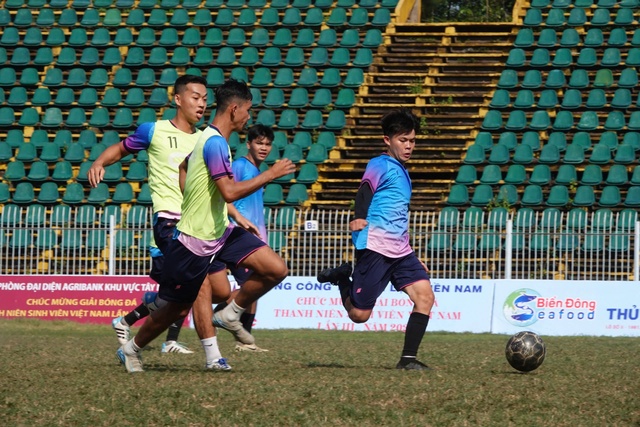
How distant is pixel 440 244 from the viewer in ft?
62.7

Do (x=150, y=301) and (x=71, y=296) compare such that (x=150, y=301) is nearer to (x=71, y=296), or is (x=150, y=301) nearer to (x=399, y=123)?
(x=399, y=123)

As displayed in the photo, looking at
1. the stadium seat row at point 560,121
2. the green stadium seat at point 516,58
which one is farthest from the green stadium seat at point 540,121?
the green stadium seat at point 516,58

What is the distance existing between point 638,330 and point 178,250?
36.3ft

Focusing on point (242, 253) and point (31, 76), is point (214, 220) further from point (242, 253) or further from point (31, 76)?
point (31, 76)

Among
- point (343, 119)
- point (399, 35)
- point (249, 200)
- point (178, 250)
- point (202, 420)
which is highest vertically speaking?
point (399, 35)

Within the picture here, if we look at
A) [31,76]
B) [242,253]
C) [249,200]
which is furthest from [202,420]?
[31,76]

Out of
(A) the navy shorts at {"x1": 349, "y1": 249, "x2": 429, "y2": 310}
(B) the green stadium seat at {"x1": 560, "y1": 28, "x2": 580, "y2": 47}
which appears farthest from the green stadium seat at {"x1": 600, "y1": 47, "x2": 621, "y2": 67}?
(A) the navy shorts at {"x1": 349, "y1": 249, "x2": 429, "y2": 310}

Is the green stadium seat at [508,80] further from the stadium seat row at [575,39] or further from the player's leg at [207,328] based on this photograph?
the player's leg at [207,328]

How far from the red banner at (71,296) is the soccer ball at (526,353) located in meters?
10.9

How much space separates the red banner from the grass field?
310 inches

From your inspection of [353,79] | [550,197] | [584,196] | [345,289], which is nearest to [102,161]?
[345,289]

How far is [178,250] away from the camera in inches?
334

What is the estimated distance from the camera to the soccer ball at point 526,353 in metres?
9.16

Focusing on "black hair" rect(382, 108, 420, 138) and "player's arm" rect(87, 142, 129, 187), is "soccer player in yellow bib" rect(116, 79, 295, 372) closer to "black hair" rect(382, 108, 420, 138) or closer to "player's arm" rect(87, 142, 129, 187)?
"player's arm" rect(87, 142, 129, 187)
